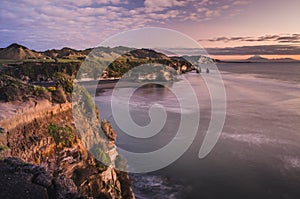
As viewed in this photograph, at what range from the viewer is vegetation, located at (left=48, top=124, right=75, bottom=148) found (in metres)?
13.7

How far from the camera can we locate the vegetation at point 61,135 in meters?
13.7

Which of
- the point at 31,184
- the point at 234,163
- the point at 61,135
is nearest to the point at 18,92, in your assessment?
the point at 61,135

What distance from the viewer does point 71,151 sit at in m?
14.0

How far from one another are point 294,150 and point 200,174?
12969mm

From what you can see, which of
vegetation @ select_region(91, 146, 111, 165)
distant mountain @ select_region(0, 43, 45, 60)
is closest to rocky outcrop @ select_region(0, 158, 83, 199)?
vegetation @ select_region(91, 146, 111, 165)

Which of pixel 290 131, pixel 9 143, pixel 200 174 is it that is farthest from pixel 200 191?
pixel 290 131

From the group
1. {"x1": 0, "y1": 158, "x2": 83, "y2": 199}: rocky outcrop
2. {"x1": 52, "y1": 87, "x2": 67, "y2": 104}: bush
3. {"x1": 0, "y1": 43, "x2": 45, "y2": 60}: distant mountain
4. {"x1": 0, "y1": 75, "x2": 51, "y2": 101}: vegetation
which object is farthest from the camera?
{"x1": 0, "y1": 43, "x2": 45, "y2": 60}: distant mountain

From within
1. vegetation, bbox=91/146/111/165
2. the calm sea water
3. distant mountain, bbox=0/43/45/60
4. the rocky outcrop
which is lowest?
the calm sea water

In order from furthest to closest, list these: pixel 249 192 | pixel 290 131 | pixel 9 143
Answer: pixel 290 131 → pixel 249 192 → pixel 9 143

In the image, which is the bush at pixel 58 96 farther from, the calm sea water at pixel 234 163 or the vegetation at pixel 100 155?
the calm sea water at pixel 234 163

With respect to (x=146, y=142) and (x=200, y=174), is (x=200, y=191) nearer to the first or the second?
(x=200, y=174)

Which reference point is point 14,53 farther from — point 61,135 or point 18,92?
point 61,135

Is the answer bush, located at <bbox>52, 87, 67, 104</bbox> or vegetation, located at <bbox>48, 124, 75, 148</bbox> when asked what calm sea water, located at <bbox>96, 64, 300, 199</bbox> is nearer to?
vegetation, located at <bbox>48, 124, 75, 148</bbox>

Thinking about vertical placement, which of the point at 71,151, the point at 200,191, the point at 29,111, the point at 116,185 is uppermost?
the point at 29,111
